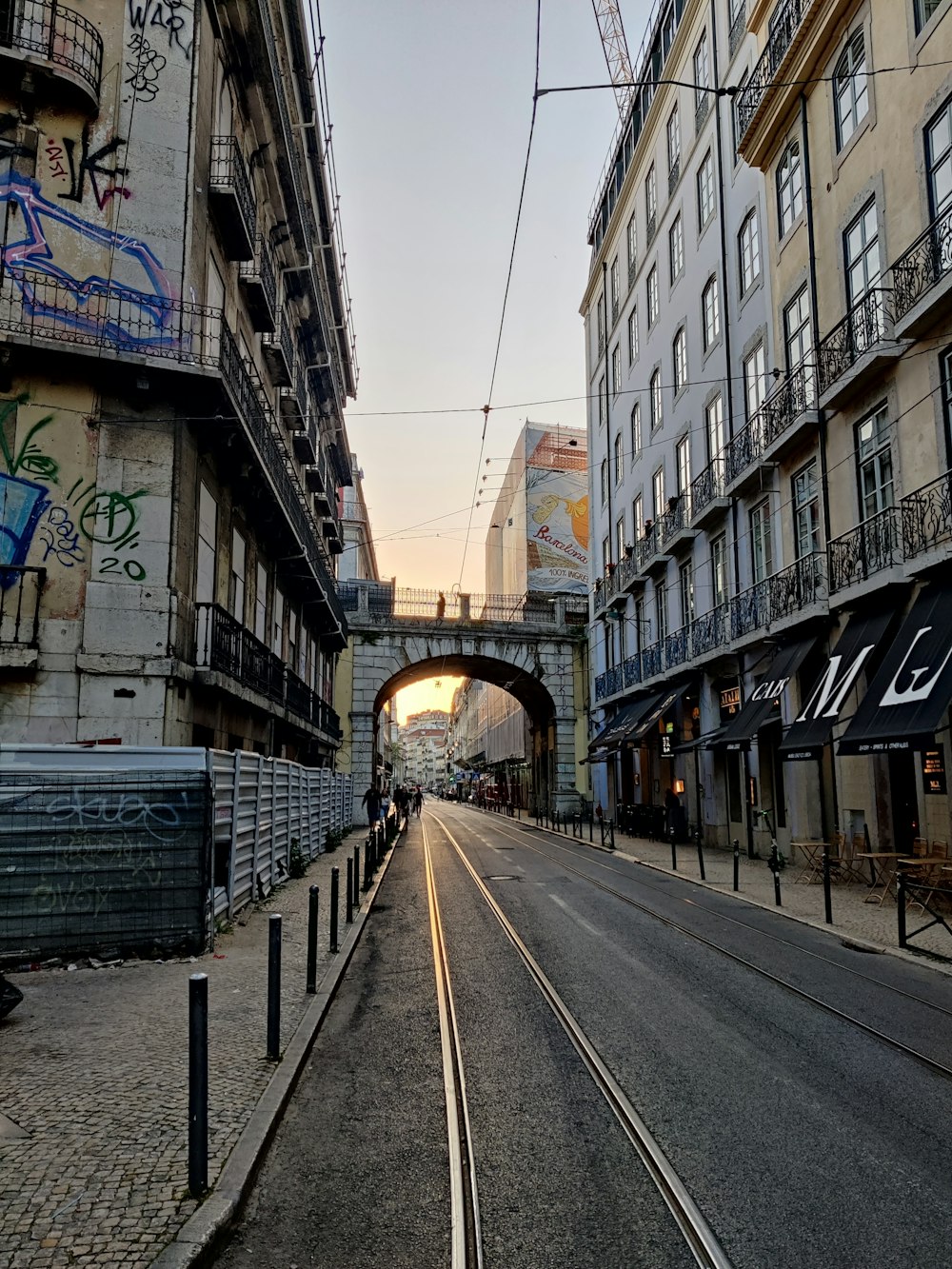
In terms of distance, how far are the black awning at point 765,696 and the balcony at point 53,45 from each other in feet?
54.4

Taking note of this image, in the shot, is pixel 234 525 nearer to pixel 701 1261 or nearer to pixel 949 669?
pixel 949 669

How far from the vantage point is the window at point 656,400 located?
1273 inches

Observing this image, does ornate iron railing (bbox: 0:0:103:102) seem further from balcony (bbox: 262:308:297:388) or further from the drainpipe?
the drainpipe

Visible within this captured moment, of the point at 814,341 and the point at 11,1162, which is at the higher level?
the point at 814,341

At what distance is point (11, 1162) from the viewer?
14.4 feet

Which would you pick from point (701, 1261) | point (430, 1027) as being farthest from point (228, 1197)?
point (430, 1027)

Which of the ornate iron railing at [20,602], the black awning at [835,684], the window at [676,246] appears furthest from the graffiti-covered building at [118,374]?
the window at [676,246]

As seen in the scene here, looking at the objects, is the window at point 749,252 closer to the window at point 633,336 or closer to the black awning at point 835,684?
the window at point 633,336

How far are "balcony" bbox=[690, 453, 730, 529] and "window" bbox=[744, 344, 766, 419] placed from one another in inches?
69.1

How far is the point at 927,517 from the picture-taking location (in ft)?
47.1

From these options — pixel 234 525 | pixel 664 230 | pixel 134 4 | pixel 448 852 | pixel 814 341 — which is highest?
pixel 664 230

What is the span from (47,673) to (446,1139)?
11.0m

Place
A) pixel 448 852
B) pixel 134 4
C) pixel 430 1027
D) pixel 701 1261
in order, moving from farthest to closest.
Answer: pixel 448 852, pixel 134 4, pixel 430 1027, pixel 701 1261

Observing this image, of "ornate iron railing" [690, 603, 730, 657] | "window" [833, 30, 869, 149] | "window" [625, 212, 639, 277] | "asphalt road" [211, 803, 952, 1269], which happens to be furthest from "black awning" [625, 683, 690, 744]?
"window" [625, 212, 639, 277]
